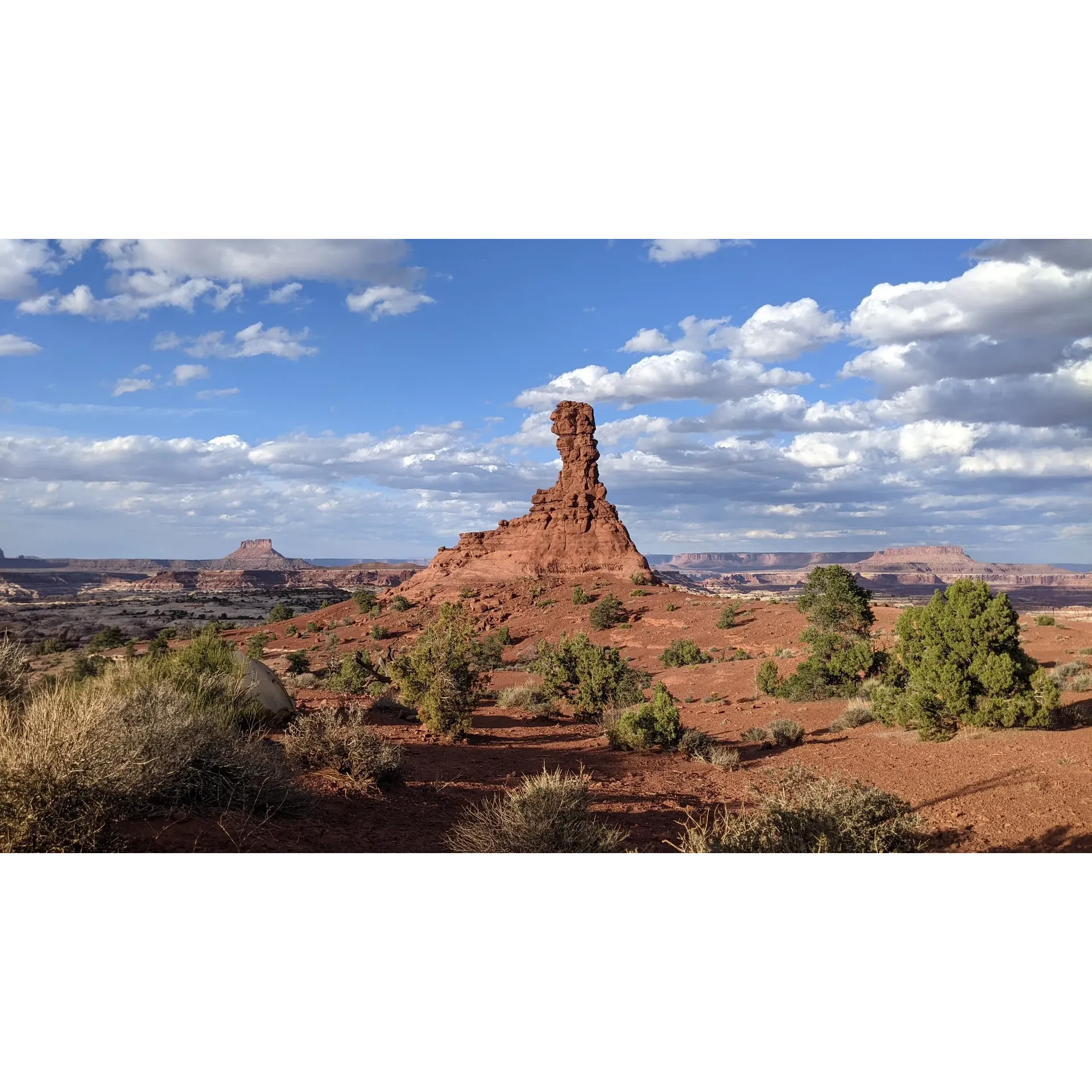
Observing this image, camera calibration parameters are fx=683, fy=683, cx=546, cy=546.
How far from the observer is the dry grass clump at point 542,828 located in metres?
5.92

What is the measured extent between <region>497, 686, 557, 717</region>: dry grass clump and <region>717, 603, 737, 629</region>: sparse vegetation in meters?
18.6

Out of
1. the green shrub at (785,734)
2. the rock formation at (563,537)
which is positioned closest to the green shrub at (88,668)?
the green shrub at (785,734)

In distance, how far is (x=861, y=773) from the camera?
10.1 m

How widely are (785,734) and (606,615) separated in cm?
2885

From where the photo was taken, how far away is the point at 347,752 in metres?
9.09

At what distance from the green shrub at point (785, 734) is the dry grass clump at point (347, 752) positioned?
8099 millimetres

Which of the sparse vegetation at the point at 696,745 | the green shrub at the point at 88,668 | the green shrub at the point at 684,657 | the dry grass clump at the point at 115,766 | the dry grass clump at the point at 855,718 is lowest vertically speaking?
the green shrub at the point at 684,657

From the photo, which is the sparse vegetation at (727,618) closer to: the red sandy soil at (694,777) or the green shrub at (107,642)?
the red sandy soil at (694,777)

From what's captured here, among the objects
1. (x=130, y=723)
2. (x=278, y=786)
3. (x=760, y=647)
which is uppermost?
(x=130, y=723)

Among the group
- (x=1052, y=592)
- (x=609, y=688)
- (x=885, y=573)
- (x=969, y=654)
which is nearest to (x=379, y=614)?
(x=609, y=688)

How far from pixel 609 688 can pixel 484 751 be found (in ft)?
21.4

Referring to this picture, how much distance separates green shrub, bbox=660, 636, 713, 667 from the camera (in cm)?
3073
